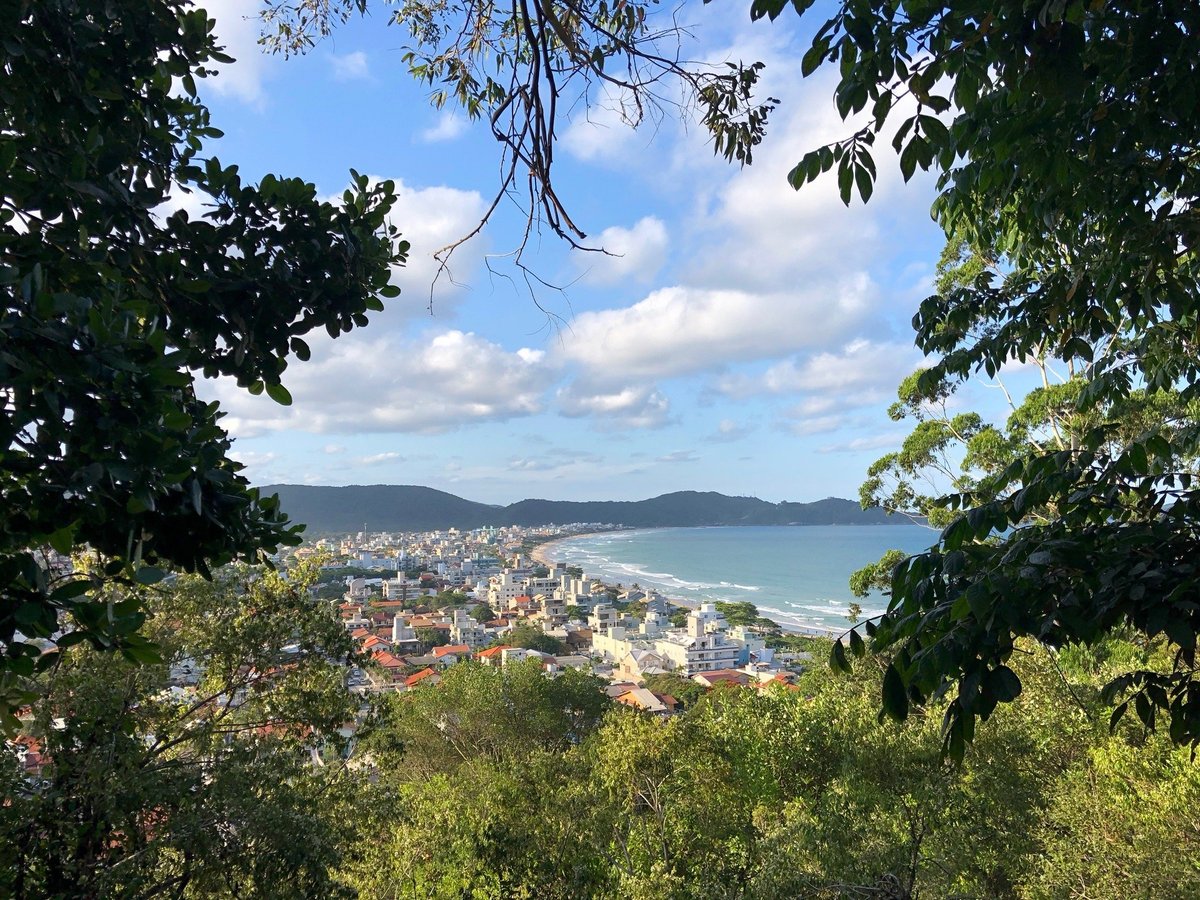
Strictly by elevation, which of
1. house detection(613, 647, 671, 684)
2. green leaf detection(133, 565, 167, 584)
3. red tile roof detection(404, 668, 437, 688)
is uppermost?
green leaf detection(133, 565, 167, 584)

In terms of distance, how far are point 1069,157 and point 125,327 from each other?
86.7 inches

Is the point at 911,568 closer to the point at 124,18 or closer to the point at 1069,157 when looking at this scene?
the point at 1069,157

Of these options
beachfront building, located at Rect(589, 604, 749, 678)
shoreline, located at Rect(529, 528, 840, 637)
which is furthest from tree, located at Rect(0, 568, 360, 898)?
beachfront building, located at Rect(589, 604, 749, 678)

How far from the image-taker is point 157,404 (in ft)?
4.61

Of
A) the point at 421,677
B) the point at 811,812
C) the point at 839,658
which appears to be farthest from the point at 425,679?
the point at 839,658

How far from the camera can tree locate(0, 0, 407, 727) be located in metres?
1.32

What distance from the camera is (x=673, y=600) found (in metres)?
54.9

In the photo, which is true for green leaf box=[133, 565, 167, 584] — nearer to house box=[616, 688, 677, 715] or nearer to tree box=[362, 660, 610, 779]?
tree box=[362, 660, 610, 779]

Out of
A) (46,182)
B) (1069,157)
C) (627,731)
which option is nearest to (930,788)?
(627,731)

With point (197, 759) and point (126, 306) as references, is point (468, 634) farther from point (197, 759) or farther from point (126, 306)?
point (126, 306)

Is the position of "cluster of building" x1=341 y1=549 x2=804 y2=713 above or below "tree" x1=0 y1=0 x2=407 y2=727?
below

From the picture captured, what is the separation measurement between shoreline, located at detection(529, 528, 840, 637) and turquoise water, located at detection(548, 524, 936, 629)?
0.36 meters

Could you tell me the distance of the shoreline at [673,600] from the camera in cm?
3519

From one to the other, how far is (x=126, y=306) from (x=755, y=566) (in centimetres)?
7893
